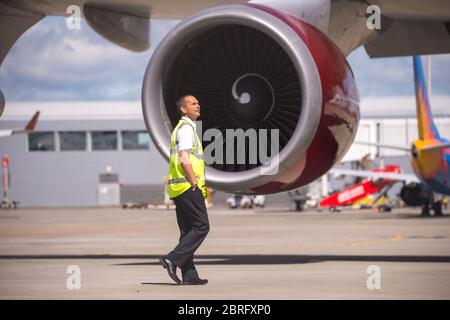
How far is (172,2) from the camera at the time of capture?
41.4 feet

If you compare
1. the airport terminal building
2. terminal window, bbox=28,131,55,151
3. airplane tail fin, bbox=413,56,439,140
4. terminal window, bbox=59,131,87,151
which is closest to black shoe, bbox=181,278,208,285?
airplane tail fin, bbox=413,56,439,140

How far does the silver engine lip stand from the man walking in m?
0.58

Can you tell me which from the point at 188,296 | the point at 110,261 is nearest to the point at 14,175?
the point at 110,261

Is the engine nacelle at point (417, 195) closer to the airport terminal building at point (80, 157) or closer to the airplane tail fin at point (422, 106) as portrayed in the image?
the airplane tail fin at point (422, 106)

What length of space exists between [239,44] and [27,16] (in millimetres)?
3395

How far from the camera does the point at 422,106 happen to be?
39.3m

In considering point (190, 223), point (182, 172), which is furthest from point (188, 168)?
point (190, 223)

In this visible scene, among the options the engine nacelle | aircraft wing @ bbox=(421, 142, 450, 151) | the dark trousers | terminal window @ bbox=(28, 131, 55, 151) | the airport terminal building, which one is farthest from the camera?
terminal window @ bbox=(28, 131, 55, 151)

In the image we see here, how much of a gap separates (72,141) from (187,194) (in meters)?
68.6

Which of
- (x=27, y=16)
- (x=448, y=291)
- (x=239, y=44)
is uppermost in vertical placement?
(x=27, y=16)

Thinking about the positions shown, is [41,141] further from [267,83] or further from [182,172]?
[182,172]

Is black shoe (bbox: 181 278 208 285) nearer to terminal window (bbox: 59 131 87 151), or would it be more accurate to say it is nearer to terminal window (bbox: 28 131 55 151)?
terminal window (bbox: 28 131 55 151)

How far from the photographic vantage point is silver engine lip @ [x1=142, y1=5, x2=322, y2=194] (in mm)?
9844
